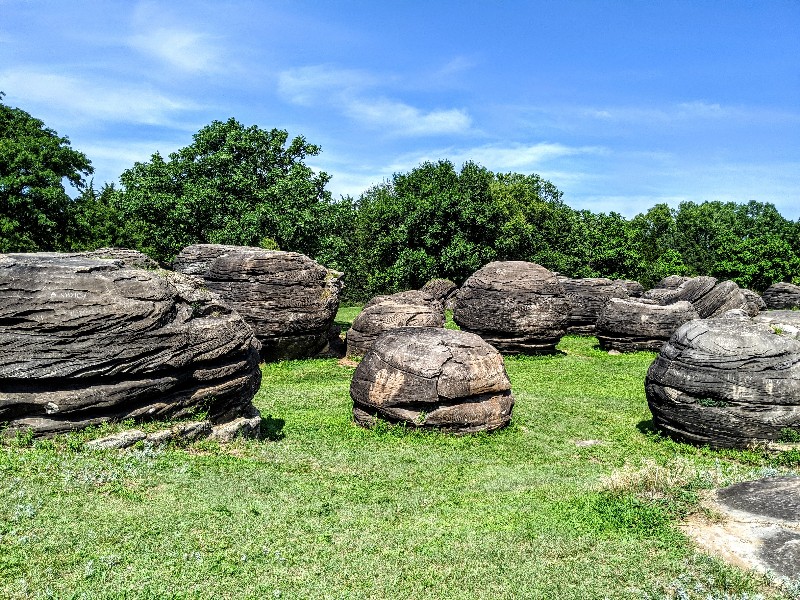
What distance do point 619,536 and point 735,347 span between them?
6.40 meters

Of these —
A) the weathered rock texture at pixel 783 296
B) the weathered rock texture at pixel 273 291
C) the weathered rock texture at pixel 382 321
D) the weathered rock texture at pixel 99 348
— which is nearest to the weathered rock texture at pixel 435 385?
the weathered rock texture at pixel 99 348

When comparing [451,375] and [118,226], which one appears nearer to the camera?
[451,375]

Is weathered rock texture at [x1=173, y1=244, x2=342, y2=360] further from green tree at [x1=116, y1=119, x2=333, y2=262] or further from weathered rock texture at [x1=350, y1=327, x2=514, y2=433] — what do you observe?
weathered rock texture at [x1=350, y1=327, x2=514, y2=433]

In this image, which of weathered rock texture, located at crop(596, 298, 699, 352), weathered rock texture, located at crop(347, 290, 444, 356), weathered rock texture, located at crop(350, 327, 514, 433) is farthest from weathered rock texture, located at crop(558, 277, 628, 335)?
weathered rock texture, located at crop(350, 327, 514, 433)

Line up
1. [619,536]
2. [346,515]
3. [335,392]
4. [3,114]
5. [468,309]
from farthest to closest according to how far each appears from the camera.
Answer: [3,114] → [468,309] → [335,392] → [346,515] → [619,536]

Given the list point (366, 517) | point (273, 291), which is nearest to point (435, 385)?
point (366, 517)

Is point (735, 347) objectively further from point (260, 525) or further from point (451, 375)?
point (260, 525)

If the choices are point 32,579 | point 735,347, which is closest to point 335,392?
point 735,347

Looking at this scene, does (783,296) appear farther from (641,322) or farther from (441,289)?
(641,322)

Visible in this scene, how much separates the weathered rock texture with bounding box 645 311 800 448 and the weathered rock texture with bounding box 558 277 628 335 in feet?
63.3

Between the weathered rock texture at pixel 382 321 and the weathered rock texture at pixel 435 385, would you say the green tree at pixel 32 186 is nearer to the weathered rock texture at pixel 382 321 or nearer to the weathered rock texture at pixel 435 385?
the weathered rock texture at pixel 382 321

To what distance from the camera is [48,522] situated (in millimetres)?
7621

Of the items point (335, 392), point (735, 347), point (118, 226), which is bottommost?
point (335, 392)

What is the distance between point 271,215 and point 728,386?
24091mm
